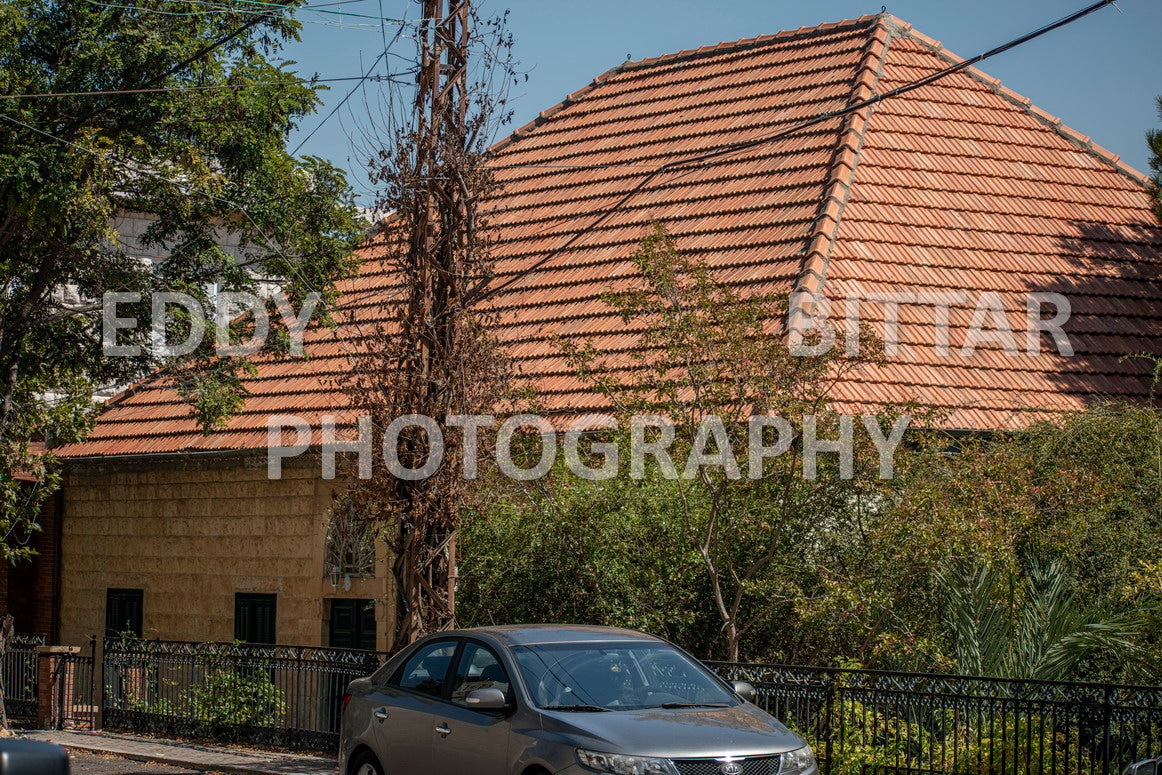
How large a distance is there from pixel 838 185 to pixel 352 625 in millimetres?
9307

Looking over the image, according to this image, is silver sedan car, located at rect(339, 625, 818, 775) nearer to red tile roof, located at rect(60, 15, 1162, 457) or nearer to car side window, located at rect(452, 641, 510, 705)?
car side window, located at rect(452, 641, 510, 705)

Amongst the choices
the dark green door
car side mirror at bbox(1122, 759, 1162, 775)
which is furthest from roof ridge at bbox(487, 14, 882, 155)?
car side mirror at bbox(1122, 759, 1162, 775)

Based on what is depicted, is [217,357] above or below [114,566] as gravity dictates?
above

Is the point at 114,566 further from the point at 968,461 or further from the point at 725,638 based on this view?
the point at 968,461

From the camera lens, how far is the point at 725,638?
43.7 feet

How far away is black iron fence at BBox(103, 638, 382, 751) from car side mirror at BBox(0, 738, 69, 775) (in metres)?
9.95

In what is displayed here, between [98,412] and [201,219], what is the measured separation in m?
5.21

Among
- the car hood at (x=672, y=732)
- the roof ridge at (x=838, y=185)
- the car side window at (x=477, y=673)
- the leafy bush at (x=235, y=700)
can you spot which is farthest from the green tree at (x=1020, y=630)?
the leafy bush at (x=235, y=700)

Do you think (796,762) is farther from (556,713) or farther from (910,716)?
(910,716)

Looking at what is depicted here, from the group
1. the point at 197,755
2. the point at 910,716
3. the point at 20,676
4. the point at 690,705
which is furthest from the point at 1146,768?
the point at 20,676

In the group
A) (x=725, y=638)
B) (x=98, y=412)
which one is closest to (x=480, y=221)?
(x=725, y=638)

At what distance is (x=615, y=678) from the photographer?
8586 mm

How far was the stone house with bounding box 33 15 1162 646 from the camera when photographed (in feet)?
54.8

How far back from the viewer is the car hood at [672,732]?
7574 mm
